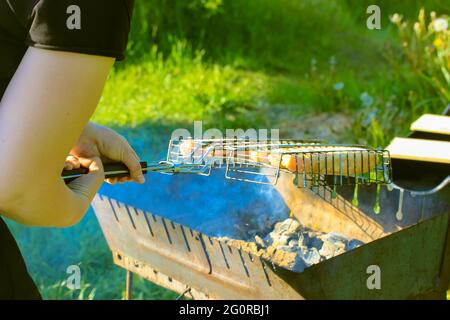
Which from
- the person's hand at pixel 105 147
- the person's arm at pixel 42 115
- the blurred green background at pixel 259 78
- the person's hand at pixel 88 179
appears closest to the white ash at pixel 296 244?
the person's hand at pixel 105 147

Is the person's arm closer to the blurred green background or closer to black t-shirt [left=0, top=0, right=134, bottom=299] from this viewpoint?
black t-shirt [left=0, top=0, right=134, bottom=299]

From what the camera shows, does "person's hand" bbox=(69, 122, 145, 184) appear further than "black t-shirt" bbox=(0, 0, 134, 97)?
Yes

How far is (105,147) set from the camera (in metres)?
1.66

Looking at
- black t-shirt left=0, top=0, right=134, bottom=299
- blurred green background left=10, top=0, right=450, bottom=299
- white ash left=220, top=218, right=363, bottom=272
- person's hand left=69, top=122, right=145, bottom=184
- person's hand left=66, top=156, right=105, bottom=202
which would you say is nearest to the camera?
black t-shirt left=0, top=0, right=134, bottom=299

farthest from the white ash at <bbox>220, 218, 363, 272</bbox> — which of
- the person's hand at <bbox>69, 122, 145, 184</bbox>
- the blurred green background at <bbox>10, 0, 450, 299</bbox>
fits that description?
the blurred green background at <bbox>10, 0, 450, 299</bbox>

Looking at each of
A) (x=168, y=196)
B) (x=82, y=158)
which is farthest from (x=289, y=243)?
(x=82, y=158)

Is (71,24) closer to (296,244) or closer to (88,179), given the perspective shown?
(88,179)

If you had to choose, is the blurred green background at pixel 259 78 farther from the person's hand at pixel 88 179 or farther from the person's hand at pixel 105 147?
the person's hand at pixel 88 179

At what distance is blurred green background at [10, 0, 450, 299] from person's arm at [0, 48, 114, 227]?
8.21 ft

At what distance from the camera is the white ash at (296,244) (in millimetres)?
2371

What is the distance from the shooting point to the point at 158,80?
5434 mm

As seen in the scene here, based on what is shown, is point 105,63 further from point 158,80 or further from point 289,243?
point 158,80

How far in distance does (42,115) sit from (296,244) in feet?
5.12

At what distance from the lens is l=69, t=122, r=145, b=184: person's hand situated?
161 centimetres
